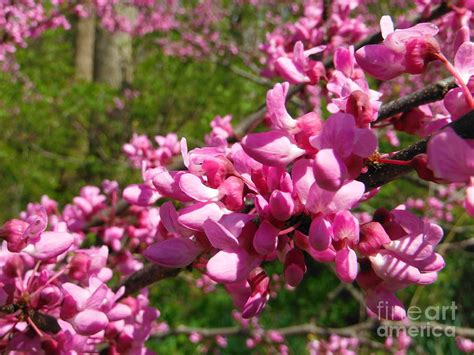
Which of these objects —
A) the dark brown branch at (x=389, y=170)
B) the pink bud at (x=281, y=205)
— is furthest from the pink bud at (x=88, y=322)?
the dark brown branch at (x=389, y=170)

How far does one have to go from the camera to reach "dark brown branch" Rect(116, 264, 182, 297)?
102 cm

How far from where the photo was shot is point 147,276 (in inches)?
41.9

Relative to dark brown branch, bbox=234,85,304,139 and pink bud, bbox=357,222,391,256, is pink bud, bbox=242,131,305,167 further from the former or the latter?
dark brown branch, bbox=234,85,304,139

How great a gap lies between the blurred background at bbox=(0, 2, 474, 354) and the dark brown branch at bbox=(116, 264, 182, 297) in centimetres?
424

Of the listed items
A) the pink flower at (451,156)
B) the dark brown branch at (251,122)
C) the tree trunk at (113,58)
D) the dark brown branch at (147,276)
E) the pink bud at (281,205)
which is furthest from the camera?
the tree trunk at (113,58)

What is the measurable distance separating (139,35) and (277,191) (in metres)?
7.65

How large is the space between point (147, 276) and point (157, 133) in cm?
556

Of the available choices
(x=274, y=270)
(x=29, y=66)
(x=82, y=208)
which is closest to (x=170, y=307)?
(x=274, y=270)

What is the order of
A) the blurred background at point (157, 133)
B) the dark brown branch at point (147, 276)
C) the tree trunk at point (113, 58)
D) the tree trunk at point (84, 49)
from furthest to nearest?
the tree trunk at point (84, 49), the tree trunk at point (113, 58), the blurred background at point (157, 133), the dark brown branch at point (147, 276)

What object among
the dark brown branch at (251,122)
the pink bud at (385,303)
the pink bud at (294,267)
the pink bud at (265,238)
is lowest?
the dark brown branch at (251,122)

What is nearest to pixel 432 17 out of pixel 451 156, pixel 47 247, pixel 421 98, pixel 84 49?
pixel 421 98

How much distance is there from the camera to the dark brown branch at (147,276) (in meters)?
1.02

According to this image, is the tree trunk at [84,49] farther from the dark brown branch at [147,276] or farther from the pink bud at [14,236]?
the pink bud at [14,236]

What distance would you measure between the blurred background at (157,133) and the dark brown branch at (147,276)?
4.24m
